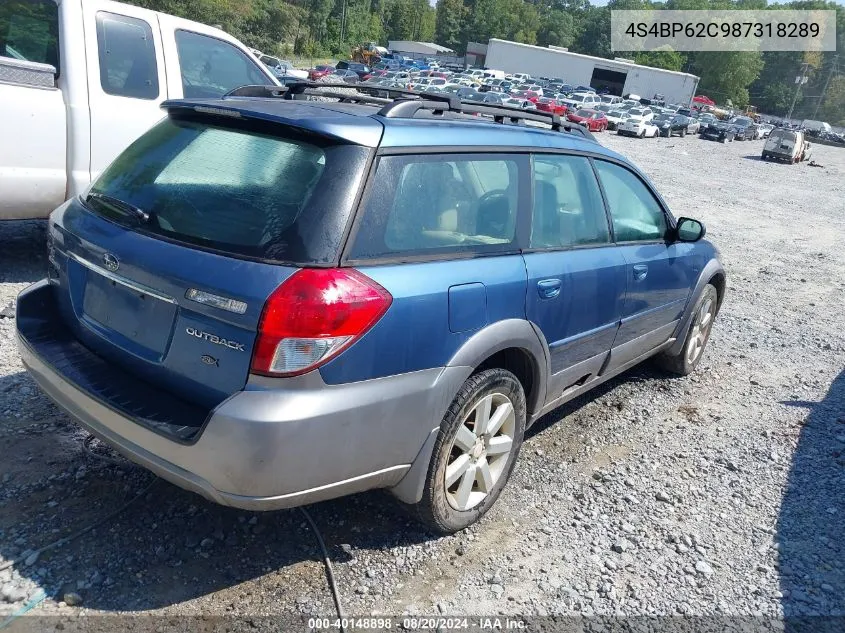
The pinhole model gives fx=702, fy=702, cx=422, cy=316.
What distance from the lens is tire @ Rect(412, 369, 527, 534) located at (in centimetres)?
288

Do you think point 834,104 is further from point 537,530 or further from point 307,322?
point 307,322

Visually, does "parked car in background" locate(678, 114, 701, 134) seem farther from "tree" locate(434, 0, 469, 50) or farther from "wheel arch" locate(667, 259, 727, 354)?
"tree" locate(434, 0, 469, 50)

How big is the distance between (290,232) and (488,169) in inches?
43.5

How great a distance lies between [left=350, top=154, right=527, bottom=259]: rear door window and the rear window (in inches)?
5.4

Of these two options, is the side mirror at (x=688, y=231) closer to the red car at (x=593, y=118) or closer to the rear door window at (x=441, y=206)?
the rear door window at (x=441, y=206)

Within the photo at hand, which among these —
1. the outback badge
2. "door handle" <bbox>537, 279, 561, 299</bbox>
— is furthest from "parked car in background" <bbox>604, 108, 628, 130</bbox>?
the outback badge

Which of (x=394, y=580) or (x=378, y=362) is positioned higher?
(x=378, y=362)

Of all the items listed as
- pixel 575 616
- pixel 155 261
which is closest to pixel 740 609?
pixel 575 616

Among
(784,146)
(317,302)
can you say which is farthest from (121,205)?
(784,146)

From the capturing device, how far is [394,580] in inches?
112

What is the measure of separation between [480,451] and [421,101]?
1.58 m

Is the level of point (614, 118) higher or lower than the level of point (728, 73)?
lower

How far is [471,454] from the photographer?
121 inches

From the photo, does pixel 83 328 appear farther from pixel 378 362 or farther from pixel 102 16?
pixel 102 16
